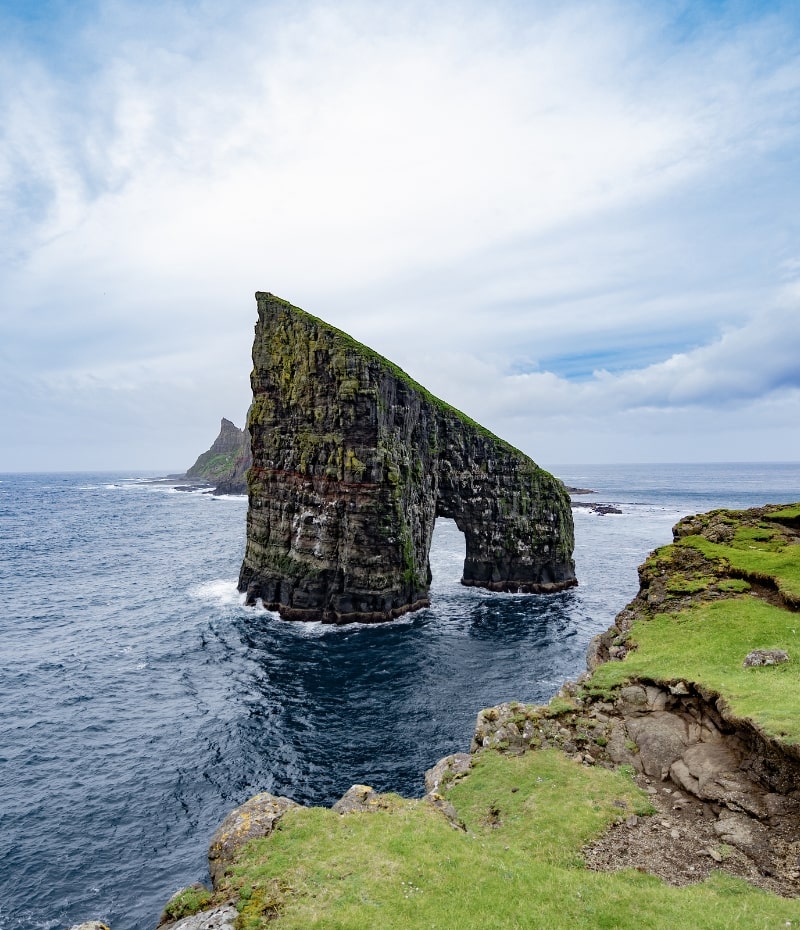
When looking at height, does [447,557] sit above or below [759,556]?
below

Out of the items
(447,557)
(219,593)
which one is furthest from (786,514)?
(219,593)

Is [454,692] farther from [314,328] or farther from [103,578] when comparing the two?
[103,578]

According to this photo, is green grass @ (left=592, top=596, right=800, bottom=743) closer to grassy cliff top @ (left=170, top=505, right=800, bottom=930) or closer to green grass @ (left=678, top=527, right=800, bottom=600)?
grassy cliff top @ (left=170, top=505, right=800, bottom=930)

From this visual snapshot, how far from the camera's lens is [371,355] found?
6256cm

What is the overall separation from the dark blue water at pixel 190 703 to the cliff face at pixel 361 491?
4.71m

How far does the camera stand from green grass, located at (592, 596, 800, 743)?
16406mm

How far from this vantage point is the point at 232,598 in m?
66.7

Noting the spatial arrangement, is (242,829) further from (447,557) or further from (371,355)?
(447,557)

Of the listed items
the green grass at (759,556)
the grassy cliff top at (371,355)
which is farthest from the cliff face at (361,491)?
the green grass at (759,556)

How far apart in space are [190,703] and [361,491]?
1109 inches

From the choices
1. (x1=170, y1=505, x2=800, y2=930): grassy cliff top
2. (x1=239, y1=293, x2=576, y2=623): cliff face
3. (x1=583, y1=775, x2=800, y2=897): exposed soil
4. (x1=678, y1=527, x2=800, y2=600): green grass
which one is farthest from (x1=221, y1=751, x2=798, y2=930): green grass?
(x1=239, y1=293, x2=576, y2=623): cliff face

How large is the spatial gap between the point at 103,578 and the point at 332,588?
39616mm

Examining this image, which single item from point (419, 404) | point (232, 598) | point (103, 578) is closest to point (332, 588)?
point (232, 598)

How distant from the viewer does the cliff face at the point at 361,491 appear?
197 ft
